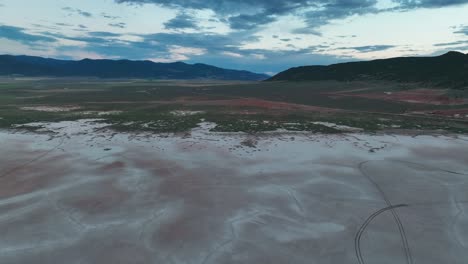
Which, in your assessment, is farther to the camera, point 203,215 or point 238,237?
point 203,215

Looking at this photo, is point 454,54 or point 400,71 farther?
point 454,54

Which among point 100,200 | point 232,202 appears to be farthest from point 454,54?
point 100,200

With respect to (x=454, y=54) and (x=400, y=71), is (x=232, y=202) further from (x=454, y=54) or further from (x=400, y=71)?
(x=454, y=54)

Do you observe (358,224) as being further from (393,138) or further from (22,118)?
(22,118)

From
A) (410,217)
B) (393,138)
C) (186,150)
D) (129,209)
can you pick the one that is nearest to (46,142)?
(186,150)

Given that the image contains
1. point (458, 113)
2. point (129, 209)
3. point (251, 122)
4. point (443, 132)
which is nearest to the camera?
point (129, 209)

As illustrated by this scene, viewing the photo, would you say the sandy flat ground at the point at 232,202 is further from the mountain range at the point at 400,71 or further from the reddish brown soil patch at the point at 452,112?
the mountain range at the point at 400,71

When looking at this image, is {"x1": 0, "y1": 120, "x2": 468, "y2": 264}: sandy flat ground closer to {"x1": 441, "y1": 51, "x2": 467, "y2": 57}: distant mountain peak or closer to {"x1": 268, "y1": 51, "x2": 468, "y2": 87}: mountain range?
{"x1": 268, "y1": 51, "x2": 468, "y2": 87}: mountain range

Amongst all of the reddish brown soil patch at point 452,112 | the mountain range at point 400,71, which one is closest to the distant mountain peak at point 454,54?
the mountain range at point 400,71
